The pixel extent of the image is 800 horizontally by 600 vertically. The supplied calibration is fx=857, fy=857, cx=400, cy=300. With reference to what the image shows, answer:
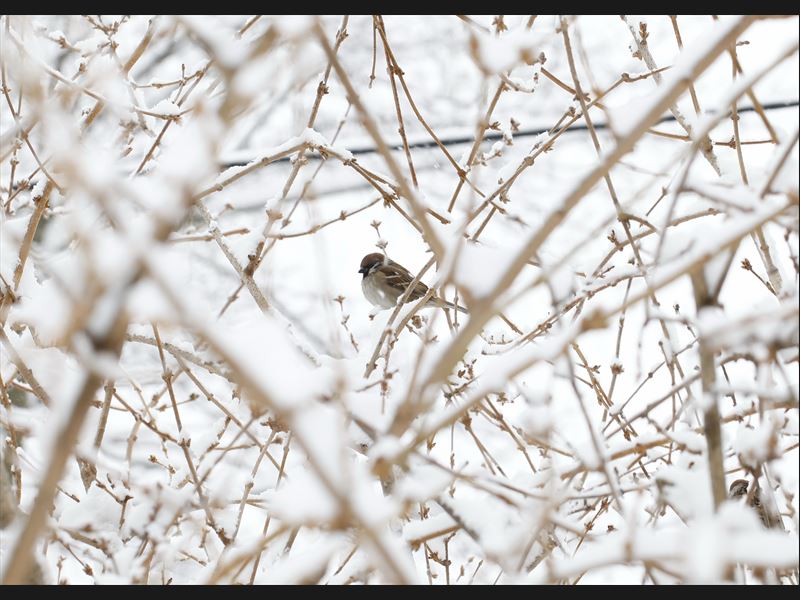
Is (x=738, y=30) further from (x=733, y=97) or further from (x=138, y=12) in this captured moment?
(x=138, y=12)

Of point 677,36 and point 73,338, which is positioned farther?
point 677,36

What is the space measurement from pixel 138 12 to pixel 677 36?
5.19 feet

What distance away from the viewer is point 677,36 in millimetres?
2168

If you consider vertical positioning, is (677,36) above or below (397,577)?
above

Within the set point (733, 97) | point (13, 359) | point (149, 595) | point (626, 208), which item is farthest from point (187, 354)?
point (733, 97)

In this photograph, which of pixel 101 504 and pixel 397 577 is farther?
pixel 101 504

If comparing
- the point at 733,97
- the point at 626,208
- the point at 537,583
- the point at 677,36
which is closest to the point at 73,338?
the point at 537,583

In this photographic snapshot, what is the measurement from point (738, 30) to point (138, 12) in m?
2.00

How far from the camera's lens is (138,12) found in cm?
262

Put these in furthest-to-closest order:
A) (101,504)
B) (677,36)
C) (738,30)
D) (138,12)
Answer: (138,12), (677,36), (101,504), (738,30)

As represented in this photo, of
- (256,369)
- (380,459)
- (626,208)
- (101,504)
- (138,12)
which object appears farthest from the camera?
(138,12)

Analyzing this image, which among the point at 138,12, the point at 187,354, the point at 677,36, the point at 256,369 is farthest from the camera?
the point at 138,12

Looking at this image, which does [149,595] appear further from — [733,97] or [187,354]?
[733,97]

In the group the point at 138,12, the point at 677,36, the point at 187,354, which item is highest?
the point at 138,12
